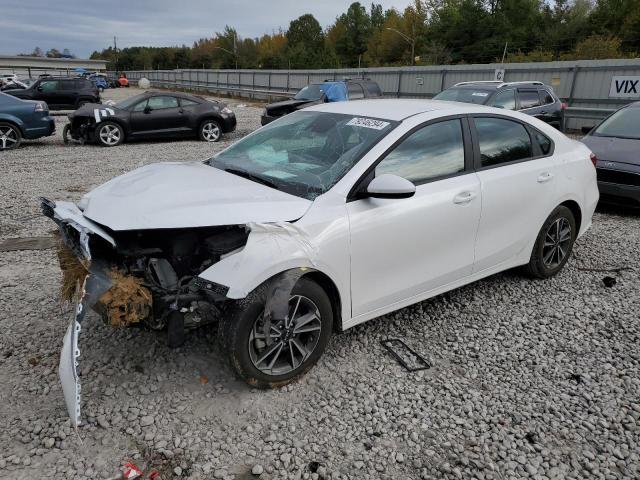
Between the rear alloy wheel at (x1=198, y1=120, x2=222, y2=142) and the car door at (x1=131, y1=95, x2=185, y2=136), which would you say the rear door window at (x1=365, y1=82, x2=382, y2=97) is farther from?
the car door at (x1=131, y1=95, x2=185, y2=136)

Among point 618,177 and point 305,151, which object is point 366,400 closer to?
point 305,151

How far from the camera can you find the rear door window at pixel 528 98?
1155 centimetres

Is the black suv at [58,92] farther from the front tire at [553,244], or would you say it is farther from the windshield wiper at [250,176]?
the front tire at [553,244]

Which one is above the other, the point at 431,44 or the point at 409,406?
the point at 431,44

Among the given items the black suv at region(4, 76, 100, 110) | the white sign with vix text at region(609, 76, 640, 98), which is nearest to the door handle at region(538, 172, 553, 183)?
the white sign with vix text at region(609, 76, 640, 98)

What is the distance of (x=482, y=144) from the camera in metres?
3.97

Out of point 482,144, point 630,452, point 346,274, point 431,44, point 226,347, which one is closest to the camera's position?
point 630,452

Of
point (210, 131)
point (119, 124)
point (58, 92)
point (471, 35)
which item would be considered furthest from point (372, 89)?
point (471, 35)

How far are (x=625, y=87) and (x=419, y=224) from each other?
1693 centimetres

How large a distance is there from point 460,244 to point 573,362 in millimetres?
1114

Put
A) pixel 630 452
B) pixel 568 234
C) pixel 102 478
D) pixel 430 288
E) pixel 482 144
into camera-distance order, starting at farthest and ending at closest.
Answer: pixel 568 234, pixel 482 144, pixel 430 288, pixel 630 452, pixel 102 478

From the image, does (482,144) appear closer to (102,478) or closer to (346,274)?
(346,274)

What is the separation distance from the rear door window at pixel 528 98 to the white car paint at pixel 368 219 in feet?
25.7

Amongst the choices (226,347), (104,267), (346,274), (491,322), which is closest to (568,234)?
(491,322)
